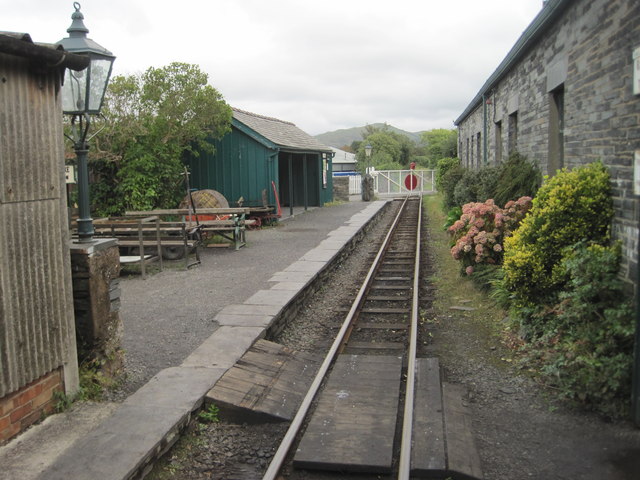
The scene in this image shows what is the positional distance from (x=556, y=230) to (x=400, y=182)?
33.4 metres

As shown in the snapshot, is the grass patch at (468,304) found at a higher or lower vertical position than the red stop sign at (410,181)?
lower

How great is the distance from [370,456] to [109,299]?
2706 millimetres

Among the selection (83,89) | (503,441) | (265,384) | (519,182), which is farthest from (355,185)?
(503,441)

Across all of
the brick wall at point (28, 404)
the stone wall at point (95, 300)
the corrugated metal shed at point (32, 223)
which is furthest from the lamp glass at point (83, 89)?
the brick wall at point (28, 404)

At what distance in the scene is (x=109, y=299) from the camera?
541 centimetres

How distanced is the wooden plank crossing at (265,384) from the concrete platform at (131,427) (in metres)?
0.12

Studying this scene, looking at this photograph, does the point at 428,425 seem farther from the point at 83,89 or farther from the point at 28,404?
the point at 83,89

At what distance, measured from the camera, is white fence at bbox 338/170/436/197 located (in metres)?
39.0

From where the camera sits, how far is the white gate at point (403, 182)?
128 ft

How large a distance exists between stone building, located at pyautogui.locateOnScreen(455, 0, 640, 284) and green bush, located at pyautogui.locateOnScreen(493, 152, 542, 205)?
8.8 inches

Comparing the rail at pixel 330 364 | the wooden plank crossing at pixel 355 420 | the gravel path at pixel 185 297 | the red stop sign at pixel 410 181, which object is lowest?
the wooden plank crossing at pixel 355 420

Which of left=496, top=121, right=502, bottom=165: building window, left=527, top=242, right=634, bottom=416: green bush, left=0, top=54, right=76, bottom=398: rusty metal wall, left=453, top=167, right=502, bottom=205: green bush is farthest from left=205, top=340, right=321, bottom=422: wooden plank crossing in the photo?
left=496, top=121, right=502, bottom=165: building window

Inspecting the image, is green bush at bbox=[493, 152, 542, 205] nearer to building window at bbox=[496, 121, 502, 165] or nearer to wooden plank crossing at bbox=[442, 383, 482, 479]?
building window at bbox=[496, 121, 502, 165]

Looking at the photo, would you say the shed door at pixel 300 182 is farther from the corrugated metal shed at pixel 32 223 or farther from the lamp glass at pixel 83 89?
the corrugated metal shed at pixel 32 223
